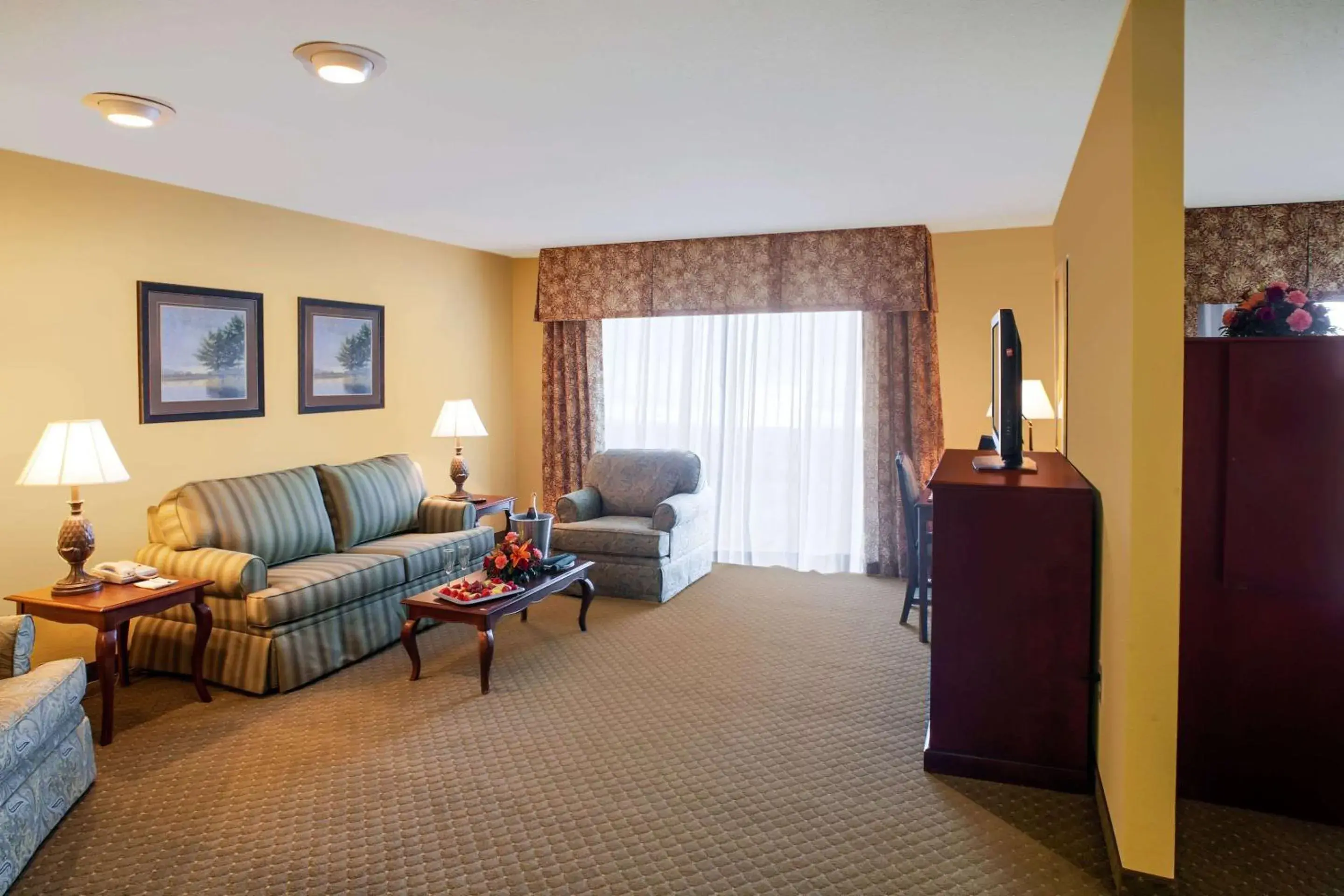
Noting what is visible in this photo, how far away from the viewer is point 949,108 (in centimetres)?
321

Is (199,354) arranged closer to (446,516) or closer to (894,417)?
(446,516)

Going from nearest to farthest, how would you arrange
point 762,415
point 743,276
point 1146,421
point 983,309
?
point 1146,421, point 983,309, point 743,276, point 762,415

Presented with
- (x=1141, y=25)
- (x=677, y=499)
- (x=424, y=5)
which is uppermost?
(x=424, y=5)

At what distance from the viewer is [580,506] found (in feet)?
19.7

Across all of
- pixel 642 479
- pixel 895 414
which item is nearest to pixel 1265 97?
pixel 895 414

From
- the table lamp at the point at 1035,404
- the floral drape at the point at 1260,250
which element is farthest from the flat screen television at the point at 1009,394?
the floral drape at the point at 1260,250

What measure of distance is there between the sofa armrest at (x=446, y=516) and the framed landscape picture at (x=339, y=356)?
911 mm

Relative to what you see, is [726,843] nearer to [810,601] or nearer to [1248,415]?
[1248,415]

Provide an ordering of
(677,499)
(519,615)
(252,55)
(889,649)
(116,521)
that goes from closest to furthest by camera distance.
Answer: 1. (252,55)
2. (116,521)
3. (889,649)
4. (519,615)
5. (677,499)

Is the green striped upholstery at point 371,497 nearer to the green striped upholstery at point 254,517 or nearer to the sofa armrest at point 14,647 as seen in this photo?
the green striped upholstery at point 254,517

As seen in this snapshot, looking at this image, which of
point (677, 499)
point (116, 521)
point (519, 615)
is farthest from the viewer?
point (677, 499)

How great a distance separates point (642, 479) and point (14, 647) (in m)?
4.00

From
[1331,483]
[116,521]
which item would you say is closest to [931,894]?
[1331,483]

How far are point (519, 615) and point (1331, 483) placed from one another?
A: 418cm
